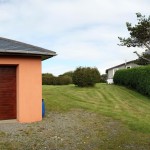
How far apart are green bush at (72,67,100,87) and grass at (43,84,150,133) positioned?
3.95 feet

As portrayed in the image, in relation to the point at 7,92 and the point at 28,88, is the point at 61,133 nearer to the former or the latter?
the point at 28,88

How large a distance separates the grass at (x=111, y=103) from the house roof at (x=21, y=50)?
426cm

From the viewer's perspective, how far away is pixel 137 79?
28.0 m

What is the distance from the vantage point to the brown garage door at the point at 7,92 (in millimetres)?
14427

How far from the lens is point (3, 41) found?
1534 cm

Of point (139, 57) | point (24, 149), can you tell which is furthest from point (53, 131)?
point (139, 57)

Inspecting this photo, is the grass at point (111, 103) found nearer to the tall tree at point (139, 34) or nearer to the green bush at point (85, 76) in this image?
the green bush at point (85, 76)

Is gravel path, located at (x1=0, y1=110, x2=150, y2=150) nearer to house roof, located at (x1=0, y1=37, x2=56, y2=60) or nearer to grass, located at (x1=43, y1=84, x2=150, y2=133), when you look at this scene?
grass, located at (x1=43, y1=84, x2=150, y2=133)

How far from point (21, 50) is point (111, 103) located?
9.67 meters

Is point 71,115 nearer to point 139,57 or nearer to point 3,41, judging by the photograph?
point 3,41

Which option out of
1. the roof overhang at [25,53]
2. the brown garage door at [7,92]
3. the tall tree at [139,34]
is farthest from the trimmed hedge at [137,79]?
the brown garage door at [7,92]

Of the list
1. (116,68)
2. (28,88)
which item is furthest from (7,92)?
Result: (116,68)

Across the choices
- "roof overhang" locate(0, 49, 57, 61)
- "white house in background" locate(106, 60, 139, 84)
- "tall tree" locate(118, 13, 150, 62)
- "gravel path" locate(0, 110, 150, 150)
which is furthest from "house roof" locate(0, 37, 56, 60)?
"white house in background" locate(106, 60, 139, 84)

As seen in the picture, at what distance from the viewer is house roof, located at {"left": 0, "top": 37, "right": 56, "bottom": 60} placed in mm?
13641
